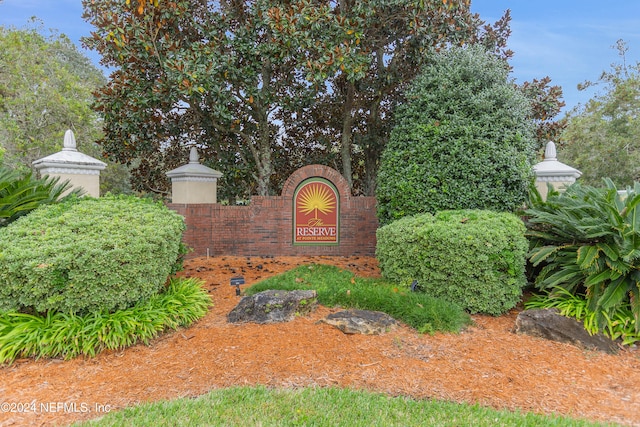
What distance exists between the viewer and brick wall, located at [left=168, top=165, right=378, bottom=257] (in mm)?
8633

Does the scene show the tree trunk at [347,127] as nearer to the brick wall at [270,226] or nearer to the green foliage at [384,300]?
the brick wall at [270,226]

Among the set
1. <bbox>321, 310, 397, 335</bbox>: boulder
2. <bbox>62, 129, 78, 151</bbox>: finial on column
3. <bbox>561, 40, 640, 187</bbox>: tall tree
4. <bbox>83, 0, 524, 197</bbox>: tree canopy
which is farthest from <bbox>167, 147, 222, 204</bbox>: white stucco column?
<bbox>561, 40, 640, 187</bbox>: tall tree

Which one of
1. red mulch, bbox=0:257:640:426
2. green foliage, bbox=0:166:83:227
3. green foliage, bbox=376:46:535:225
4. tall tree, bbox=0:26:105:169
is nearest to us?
red mulch, bbox=0:257:640:426

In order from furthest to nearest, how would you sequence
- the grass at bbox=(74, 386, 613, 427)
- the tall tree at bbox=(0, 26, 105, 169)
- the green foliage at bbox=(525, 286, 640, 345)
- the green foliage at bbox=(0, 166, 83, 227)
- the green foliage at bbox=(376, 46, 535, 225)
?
the tall tree at bbox=(0, 26, 105, 169) → the green foliage at bbox=(376, 46, 535, 225) → the green foliage at bbox=(0, 166, 83, 227) → the green foliage at bbox=(525, 286, 640, 345) → the grass at bbox=(74, 386, 613, 427)

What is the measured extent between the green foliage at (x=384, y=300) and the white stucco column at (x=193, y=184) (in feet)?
14.8

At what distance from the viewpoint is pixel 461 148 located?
5.92 metres

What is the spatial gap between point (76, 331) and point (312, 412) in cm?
264

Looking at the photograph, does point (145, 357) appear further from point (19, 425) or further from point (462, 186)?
point (462, 186)

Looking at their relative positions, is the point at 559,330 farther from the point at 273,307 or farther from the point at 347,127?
the point at 347,127

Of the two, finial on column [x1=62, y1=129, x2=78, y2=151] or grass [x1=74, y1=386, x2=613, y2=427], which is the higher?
finial on column [x1=62, y1=129, x2=78, y2=151]

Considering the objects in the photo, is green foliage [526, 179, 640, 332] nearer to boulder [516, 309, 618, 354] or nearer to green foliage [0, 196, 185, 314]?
boulder [516, 309, 618, 354]

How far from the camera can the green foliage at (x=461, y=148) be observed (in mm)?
5895

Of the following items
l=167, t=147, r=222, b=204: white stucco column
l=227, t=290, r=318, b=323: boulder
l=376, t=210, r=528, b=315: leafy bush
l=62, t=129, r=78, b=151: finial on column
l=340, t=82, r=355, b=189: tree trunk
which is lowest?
l=227, t=290, r=318, b=323: boulder

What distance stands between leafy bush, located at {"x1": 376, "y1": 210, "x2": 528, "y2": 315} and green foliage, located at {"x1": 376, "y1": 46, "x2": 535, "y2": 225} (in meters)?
1.05
